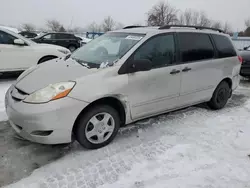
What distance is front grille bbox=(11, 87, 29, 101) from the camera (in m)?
2.76

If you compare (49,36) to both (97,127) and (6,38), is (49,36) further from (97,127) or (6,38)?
(97,127)

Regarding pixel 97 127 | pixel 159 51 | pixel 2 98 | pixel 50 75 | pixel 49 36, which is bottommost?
pixel 2 98

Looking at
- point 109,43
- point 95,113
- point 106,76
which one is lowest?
point 95,113

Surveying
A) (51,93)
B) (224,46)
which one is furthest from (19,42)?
(224,46)

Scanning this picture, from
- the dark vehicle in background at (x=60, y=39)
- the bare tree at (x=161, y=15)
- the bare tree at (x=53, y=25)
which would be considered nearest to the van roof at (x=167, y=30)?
the dark vehicle in background at (x=60, y=39)

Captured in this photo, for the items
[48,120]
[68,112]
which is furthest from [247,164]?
[48,120]

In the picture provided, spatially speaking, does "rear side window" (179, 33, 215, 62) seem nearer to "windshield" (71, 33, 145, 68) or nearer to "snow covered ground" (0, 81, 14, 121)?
"windshield" (71, 33, 145, 68)

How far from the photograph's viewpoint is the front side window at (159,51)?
3252mm

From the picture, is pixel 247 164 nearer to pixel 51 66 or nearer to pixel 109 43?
pixel 109 43

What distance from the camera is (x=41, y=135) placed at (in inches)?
105

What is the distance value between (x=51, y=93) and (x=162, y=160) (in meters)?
1.60

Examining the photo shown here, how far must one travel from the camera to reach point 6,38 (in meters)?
6.27

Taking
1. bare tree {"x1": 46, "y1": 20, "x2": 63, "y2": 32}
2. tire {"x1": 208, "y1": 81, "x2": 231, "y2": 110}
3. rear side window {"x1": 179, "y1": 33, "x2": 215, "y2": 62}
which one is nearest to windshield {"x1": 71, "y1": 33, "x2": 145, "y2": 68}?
rear side window {"x1": 179, "y1": 33, "x2": 215, "y2": 62}

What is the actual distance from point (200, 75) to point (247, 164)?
168cm
